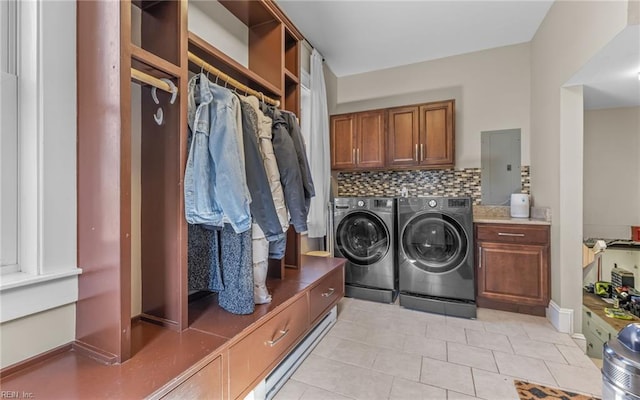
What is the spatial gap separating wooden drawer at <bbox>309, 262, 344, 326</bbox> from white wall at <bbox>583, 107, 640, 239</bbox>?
3.27 m

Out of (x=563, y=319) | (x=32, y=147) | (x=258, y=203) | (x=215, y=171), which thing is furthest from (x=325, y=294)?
(x=563, y=319)

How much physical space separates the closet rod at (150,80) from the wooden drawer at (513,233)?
2.75 meters

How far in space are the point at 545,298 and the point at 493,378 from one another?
1.28 metres

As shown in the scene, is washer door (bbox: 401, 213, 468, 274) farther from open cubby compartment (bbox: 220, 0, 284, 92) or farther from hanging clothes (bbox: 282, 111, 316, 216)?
open cubby compartment (bbox: 220, 0, 284, 92)

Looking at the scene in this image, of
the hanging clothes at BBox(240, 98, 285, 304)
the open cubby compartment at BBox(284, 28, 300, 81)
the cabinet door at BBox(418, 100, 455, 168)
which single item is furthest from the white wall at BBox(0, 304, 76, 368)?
the cabinet door at BBox(418, 100, 455, 168)

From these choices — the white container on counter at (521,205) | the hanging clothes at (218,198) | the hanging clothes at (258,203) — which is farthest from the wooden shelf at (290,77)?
the white container on counter at (521,205)

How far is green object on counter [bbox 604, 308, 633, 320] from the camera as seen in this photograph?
2.62 m

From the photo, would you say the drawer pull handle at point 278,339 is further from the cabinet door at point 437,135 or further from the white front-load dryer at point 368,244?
the cabinet door at point 437,135

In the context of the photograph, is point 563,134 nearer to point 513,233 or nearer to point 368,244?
point 513,233

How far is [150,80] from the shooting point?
1101 millimetres

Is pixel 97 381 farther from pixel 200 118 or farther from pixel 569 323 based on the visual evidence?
pixel 569 323

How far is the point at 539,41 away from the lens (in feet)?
9.13

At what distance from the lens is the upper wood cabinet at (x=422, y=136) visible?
117 inches

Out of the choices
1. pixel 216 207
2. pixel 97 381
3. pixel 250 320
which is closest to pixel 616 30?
pixel 216 207
